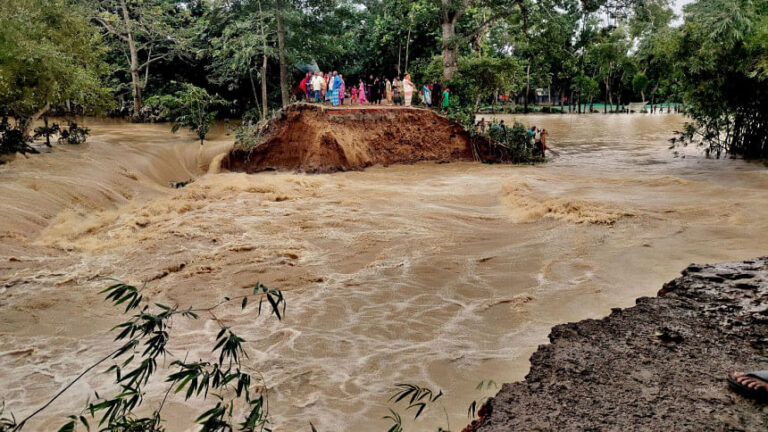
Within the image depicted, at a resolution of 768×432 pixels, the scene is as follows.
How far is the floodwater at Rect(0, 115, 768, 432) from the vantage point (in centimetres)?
460

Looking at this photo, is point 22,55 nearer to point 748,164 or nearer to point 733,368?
point 733,368

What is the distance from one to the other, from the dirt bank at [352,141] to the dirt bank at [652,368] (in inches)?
510

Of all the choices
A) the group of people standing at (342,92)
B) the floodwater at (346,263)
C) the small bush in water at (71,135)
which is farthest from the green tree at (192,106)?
the floodwater at (346,263)

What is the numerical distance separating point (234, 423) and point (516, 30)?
1992cm

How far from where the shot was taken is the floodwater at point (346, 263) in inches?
181

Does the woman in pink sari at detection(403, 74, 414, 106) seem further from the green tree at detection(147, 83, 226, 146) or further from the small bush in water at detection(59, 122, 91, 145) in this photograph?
the small bush in water at detection(59, 122, 91, 145)

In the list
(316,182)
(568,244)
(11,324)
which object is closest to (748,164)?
(568,244)

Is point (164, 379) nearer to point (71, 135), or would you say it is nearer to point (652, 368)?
point (652, 368)

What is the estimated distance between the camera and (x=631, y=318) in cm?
432

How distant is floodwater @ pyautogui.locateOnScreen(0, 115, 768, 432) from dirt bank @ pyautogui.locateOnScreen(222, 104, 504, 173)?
6.81 feet

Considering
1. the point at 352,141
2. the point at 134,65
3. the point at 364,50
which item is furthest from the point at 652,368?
the point at 364,50

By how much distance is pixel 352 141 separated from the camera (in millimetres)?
17328

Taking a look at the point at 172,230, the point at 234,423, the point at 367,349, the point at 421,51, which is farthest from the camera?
the point at 421,51

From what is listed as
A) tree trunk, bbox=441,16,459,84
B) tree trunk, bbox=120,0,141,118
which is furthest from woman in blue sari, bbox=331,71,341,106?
tree trunk, bbox=120,0,141,118
